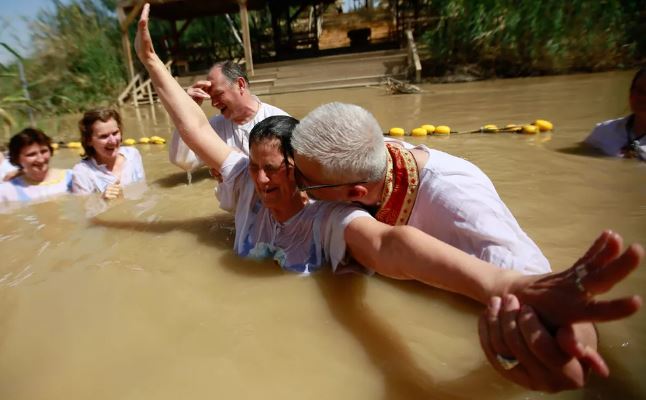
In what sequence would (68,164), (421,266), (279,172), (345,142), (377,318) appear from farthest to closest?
(68,164) < (279,172) < (377,318) < (345,142) < (421,266)

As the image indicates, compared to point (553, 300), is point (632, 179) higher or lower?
lower

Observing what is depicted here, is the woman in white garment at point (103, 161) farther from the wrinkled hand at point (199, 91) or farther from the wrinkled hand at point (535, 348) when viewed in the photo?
the wrinkled hand at point (535, 348)

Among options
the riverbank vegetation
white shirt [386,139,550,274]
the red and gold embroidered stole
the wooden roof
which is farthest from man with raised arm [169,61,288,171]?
the wooden roof

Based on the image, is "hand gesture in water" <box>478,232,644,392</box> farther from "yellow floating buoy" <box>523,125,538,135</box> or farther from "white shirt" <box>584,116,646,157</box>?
"yellow floating buoy" <box>523,125,538,135</box>

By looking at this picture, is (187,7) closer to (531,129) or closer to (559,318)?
(531,129)

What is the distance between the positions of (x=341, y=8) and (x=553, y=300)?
26.1 meters

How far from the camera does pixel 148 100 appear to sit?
14.4m

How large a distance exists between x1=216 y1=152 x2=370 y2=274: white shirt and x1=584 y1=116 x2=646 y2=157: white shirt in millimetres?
3454

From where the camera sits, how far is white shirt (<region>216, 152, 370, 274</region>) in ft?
6.86

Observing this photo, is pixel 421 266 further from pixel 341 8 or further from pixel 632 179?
pixel 341 8

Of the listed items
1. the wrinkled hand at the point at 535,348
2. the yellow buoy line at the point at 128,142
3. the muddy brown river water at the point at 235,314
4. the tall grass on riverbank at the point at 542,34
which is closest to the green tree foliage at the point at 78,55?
the yellow buoy line at the point at 128,142

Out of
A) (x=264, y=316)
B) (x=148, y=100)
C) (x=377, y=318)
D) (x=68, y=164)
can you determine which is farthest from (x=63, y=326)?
(x=148, y=100)

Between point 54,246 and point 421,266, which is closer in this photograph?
point 421,266

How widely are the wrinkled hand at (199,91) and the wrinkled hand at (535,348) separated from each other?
3.10 metres
